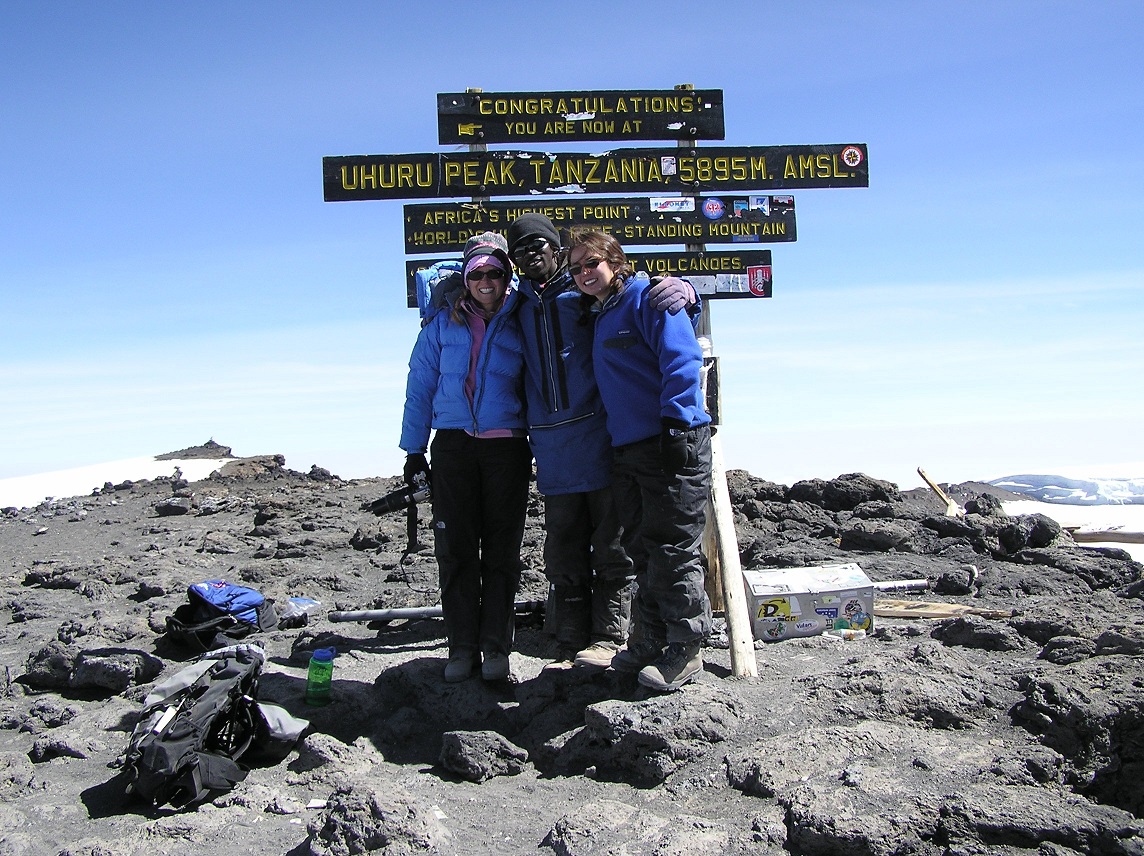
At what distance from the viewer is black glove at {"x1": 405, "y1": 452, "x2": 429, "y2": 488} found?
509 centimetres

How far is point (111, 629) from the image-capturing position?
6449 mm

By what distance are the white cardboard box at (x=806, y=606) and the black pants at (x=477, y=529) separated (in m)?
1.42

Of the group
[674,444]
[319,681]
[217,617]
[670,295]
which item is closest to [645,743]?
[674,444]

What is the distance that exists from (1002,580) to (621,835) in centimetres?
479

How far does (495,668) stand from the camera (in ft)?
15.9

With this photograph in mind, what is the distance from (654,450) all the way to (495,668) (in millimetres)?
1398

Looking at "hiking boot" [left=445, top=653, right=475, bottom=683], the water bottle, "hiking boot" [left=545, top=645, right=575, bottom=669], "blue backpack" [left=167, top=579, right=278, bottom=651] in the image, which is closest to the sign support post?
"hiking boot" [left=545, top=645, right=575, bottom=669]

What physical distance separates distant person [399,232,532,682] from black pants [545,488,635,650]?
10.7 inches

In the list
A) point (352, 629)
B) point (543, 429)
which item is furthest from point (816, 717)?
point (352, 629)

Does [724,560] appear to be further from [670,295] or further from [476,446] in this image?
[670,295]

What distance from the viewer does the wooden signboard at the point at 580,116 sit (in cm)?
683

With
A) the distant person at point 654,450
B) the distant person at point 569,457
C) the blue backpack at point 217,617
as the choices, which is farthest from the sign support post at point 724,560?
the blue backpack at point 217,617

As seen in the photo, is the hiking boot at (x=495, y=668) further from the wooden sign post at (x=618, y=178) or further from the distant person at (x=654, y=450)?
the wooden sign post at (x=618, y=178)

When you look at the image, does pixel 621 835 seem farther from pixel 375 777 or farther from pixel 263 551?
pixel 263 551
